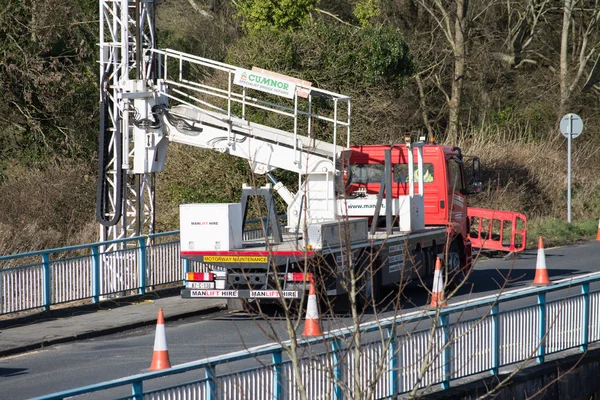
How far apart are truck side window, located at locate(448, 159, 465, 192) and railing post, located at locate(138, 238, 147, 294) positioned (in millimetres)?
5474

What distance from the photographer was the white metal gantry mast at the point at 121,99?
17219 mm

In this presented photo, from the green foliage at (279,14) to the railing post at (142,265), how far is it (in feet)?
52.5

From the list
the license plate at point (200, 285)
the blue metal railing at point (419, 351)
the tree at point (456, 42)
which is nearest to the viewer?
the blue metal railing at point (419, 351)

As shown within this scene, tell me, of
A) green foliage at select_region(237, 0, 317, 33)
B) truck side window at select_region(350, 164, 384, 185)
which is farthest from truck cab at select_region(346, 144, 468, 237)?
green foliage at select_region(237, 0, 317, 33)

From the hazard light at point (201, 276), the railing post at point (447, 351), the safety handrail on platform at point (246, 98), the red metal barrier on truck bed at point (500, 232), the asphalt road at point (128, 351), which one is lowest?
the asphalt road at point (128, 351)

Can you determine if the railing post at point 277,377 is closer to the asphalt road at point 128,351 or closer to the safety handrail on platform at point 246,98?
the asphalt road at point 128,351

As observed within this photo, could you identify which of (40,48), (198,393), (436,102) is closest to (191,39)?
(436,102)

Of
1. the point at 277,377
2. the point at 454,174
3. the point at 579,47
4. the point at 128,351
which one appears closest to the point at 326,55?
the point at 454,174

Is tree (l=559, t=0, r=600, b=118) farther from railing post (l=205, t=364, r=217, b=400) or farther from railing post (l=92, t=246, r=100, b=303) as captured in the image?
railing post (l=205, t=364, r=217, b=400)

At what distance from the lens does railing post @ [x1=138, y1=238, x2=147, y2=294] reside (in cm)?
1717

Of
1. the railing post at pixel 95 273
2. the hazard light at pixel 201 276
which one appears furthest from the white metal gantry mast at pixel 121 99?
the hazard light at pixel 201 276

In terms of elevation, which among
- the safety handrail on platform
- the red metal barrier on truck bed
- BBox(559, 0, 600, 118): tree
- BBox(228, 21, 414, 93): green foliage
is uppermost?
BBox(559, 0, 600, 118): tree

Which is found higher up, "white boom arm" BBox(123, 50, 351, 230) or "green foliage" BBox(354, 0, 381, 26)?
"green foliage" BBox(354, 0, 381, 26)

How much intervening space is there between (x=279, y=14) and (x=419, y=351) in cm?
2411
